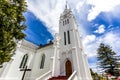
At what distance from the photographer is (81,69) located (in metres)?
14.2

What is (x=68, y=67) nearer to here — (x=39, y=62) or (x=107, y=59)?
(x=39, y=62)

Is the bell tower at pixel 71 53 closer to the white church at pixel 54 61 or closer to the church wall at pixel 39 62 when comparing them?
the white church at pixel 54 61

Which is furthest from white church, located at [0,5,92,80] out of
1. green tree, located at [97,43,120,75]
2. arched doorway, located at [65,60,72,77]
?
green tree, located at [97,43,120,75]

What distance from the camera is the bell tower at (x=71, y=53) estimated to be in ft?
46.9

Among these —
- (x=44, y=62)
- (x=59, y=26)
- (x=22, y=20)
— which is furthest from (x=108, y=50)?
(x=22, y=20)

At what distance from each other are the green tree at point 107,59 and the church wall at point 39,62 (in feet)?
60.1

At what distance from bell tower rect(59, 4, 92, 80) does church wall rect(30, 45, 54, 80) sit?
2372mm

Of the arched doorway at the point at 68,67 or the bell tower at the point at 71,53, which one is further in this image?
the arched doorway at the point at 68,67

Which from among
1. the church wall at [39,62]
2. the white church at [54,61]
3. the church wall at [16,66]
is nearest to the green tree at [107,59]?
the white church at [54,61]

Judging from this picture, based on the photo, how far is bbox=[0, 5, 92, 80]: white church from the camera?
1434 centimetres

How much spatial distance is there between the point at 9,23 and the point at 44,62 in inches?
477

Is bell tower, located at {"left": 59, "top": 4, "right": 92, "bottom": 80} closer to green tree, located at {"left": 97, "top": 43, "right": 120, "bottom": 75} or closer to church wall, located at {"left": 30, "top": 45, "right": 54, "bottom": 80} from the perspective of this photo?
church wall, located at {"left": 30, "top": 45, "right": 54, "bottom": 80}

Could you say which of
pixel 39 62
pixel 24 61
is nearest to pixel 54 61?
pixel 39 62

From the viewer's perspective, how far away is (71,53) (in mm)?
16672
